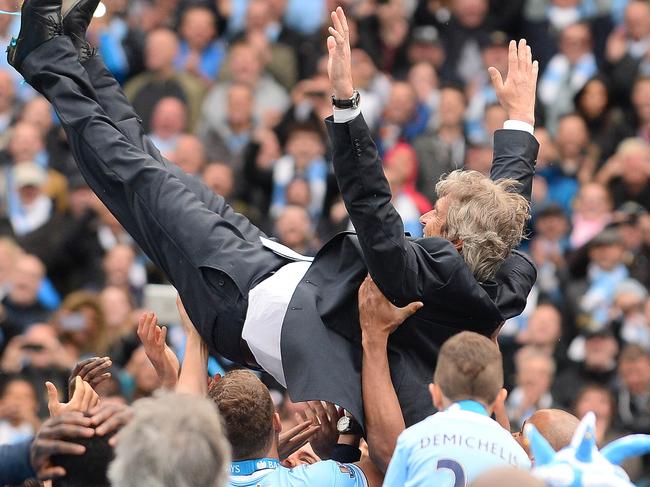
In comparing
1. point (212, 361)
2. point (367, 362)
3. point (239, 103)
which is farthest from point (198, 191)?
point (239, 103)

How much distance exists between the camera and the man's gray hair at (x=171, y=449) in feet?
10.5

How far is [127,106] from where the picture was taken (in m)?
5.25

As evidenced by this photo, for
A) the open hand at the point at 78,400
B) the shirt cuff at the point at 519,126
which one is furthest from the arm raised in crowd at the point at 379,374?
the shirt cuff at the point at 519,126

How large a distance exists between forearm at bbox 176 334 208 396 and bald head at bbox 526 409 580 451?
1075 millimetres

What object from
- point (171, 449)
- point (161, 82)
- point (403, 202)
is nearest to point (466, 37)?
point (403, 202)

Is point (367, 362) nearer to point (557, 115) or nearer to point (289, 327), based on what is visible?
point (289, 327)

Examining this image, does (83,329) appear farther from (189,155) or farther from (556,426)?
(556,426)

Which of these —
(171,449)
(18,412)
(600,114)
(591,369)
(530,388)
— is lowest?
(18,412)

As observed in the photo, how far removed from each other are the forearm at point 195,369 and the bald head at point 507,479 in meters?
1.53

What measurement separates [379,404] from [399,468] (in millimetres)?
634

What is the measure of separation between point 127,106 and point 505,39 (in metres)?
5.79

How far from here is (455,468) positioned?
368cm

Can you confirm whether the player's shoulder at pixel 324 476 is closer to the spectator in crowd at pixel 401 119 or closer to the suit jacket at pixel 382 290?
the suit jacket at pixel 382 290

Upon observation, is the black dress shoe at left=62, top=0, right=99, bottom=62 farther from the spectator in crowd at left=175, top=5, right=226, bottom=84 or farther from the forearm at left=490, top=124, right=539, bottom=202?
the spectator in crowd at left=175, top=5, right=226, bottom=84
